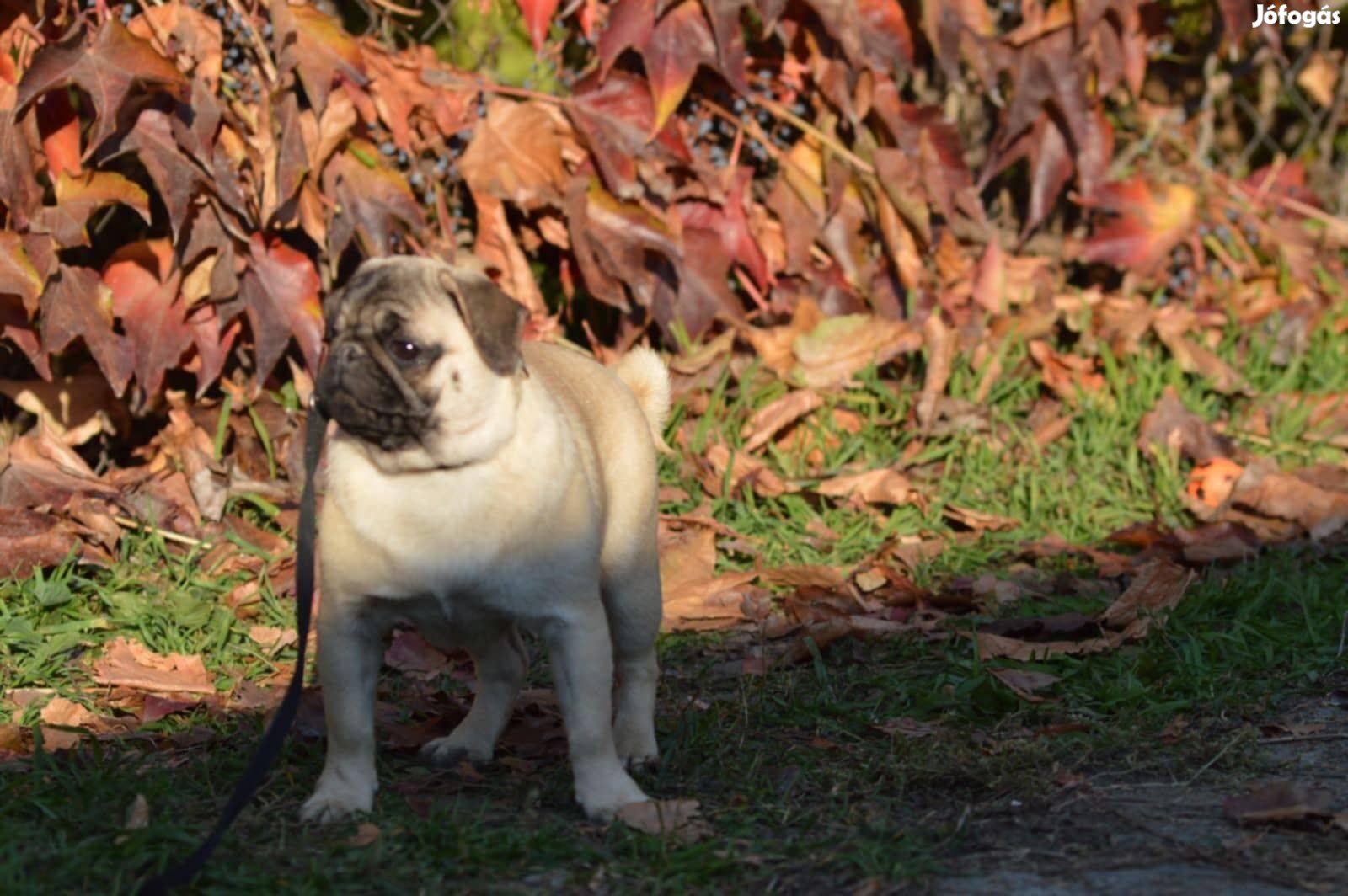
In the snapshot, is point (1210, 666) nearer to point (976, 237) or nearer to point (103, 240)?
point (976, 237)

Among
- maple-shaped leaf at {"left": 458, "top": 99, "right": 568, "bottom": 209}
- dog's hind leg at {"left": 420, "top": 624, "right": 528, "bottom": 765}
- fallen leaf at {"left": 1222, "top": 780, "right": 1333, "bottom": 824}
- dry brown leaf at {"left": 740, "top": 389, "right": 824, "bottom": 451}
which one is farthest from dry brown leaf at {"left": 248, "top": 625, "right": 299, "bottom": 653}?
fallen leaf at {"left": 1222, "top": 780, "right": 1333, "bottom": 824}

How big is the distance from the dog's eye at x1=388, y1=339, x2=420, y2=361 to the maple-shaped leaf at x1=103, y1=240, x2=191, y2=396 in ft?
6.78

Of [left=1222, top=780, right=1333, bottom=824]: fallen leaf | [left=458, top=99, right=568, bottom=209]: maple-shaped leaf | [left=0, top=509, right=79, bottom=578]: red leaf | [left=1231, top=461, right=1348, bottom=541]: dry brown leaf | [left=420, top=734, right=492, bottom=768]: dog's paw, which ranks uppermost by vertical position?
[left=458, top=99, right=568, bottom=209]: maple-shaped leaf

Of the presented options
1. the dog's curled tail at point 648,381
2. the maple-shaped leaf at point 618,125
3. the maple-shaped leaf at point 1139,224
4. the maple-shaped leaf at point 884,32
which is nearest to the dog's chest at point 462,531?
the dog's curled tail at point 648,381

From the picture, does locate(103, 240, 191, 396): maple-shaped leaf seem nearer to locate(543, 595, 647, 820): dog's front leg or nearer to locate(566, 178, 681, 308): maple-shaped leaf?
locate(566, 178, 681, 308): maple-shaped leaf

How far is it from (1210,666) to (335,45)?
2.82 meters

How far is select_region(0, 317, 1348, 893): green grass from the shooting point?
2.58m

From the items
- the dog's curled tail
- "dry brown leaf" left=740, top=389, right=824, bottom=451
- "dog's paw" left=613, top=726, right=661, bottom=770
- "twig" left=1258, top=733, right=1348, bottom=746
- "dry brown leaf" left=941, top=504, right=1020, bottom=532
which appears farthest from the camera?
"dry brown leaf" left=740, top=389, right=824, bottom=451

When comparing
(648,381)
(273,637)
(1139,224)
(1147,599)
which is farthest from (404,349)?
(1139,224)

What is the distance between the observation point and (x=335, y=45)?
4.57 metres

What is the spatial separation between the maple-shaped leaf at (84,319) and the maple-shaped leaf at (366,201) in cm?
64

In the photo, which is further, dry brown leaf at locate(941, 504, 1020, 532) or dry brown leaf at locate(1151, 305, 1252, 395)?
dry brown leaf at locate(1151, 305, 1252, 395)

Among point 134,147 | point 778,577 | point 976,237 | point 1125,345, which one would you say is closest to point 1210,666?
point 778,577

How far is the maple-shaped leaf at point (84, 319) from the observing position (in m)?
4.35
